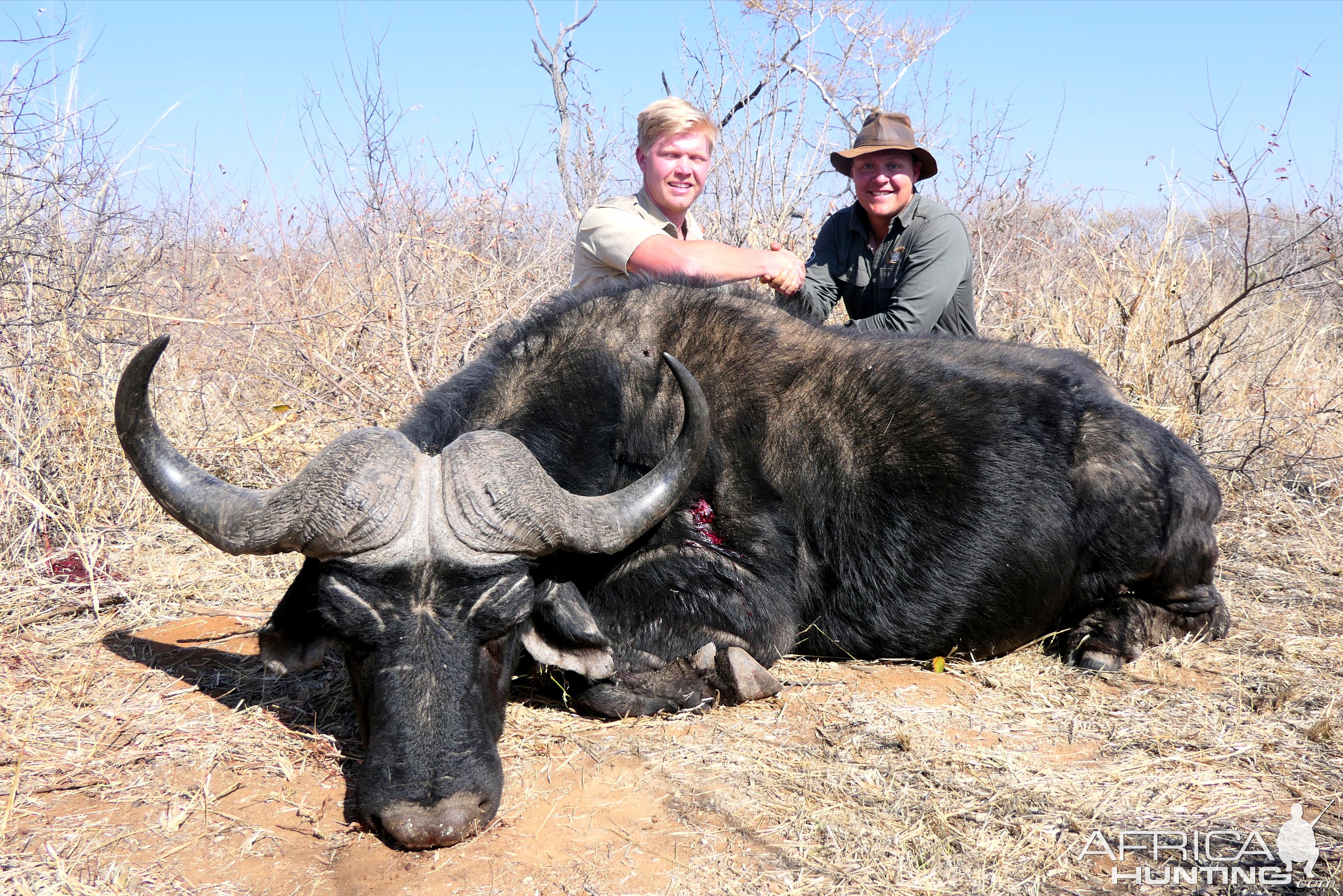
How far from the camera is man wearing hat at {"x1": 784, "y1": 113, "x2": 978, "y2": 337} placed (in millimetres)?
5421

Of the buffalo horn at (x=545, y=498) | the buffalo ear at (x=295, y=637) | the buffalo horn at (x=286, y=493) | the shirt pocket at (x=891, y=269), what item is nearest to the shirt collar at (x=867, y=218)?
the shirt pocket at (x=891, y=269)

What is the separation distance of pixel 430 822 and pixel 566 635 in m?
0.85

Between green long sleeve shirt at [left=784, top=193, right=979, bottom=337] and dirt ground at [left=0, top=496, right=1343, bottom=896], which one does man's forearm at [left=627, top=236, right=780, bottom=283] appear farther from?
dirt ground at [left=0, top=496, right=1343, bottom=896]

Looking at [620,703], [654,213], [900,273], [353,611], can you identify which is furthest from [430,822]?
[900,273]

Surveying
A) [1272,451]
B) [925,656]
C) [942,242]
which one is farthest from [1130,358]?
[925,656]

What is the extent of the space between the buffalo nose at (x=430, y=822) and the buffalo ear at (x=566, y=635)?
734 millimetres

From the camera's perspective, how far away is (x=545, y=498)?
2.90 meters

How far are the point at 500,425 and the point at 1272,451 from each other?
532 centimetres

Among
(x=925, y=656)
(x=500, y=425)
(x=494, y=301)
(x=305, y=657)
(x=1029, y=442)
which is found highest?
(x=494, y=301)

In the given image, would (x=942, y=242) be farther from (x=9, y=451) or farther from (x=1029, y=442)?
(x=9, y=451)

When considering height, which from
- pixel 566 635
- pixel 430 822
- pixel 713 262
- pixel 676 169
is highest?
pixel 676 169

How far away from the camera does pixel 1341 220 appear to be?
9.33 meters

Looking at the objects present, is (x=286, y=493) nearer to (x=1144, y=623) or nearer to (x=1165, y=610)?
(x=1144, y=623)

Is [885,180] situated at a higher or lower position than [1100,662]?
higher
